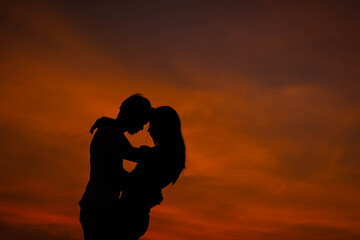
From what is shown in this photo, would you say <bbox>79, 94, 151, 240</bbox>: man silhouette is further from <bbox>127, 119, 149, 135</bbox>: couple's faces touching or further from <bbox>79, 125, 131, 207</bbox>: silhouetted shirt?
<bbox>127, 119, 149, 135</bbox>: couple's faces touching

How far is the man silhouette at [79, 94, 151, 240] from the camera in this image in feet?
13.3

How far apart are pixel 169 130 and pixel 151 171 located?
54 cm

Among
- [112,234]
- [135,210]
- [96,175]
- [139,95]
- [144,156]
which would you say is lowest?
[112,234]

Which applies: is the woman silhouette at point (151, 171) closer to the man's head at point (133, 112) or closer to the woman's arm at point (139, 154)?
the woman's arm at point (139, 154)

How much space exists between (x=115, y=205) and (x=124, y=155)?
561 millimetres

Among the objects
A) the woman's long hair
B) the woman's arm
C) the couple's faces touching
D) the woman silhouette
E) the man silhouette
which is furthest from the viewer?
the couple's faces touching

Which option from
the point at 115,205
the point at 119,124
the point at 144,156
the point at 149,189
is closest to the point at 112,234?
the point at 115,205

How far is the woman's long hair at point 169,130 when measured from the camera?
4.52 meters

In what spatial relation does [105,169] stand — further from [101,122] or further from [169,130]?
[169,130]

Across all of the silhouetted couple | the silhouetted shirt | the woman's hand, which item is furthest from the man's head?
the silhouetted shirt

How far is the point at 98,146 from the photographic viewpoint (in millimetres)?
4238

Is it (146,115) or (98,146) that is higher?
(146,115)

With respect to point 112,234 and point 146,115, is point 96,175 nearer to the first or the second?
point 112,234

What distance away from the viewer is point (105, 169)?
13.6 feet
